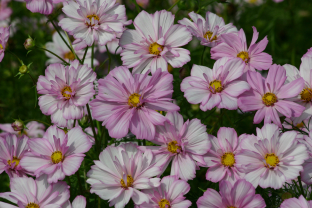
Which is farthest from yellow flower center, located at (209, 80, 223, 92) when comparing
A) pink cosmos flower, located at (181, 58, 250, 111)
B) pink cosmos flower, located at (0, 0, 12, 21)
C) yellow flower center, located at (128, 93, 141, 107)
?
pink cosmos flower, located at (0, 0, 12, 21)

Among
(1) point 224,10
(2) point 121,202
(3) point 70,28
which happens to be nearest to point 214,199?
(2) point 121,202

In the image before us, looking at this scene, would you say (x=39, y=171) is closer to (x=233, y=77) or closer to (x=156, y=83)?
(x=156, y=83)

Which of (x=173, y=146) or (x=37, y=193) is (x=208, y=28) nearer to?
(x=173, y=146)

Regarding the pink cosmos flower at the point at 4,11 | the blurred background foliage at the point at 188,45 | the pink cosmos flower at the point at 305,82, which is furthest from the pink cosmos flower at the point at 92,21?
the pink cosmos flower at the point at 4,11

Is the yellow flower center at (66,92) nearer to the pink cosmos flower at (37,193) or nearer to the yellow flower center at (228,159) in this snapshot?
the pink cosmos flower at (37,193)

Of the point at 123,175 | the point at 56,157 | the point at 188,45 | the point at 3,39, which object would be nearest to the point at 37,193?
the point at 56,157

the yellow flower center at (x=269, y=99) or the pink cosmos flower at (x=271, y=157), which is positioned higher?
the yellow flower center at (x=269, y=99)

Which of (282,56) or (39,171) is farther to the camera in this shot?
(282,56)
